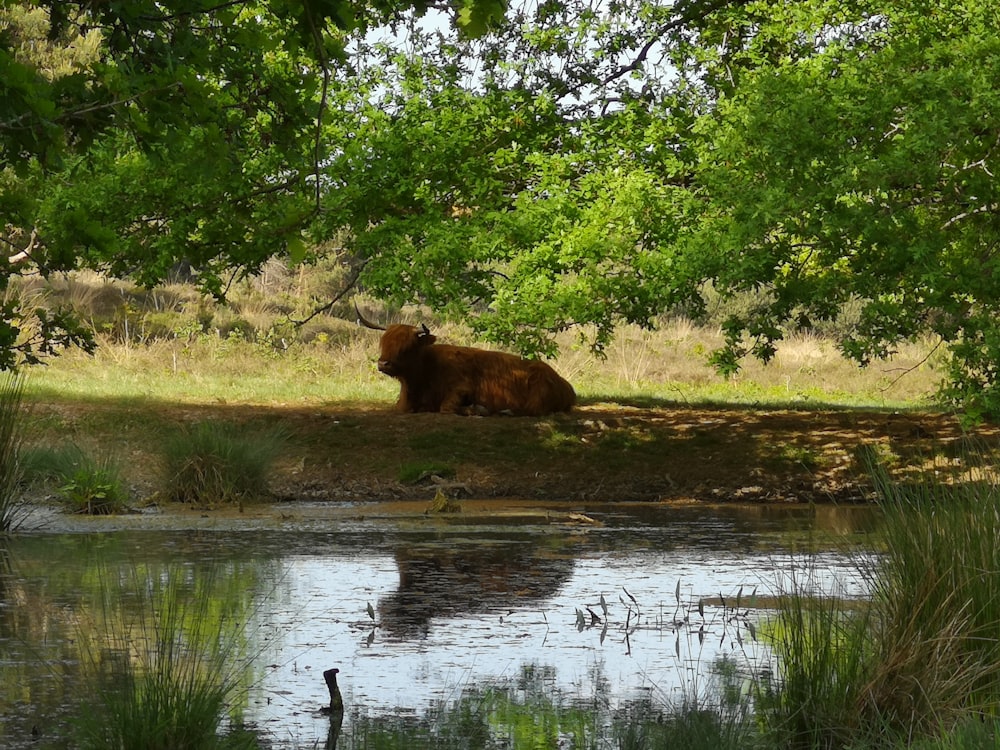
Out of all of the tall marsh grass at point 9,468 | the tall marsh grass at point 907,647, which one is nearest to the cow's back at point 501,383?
the tall marsh grass at point 9,468

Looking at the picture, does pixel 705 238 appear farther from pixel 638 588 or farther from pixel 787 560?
pixel 638 588

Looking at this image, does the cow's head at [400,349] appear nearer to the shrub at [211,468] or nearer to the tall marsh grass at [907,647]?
the shrub at [211,468]

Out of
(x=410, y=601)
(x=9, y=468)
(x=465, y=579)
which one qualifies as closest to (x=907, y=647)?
(x=410, y=601)

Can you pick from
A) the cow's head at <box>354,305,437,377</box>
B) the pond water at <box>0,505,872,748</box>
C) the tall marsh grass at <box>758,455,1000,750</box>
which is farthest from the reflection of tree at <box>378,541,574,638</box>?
the cow's head at <box>354,305,437,377</box>

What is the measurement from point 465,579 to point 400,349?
27.5ft

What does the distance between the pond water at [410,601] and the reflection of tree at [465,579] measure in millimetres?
19

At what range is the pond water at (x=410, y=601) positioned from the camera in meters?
6.54

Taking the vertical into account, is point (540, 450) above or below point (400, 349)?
below

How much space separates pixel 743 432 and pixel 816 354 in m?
17.1

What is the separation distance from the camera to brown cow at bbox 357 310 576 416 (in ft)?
58.3

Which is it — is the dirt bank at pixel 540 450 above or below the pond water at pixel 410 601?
above

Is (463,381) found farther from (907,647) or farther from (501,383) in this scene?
(907,647)

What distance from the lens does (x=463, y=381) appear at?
18.0 m

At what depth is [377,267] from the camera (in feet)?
51.8
